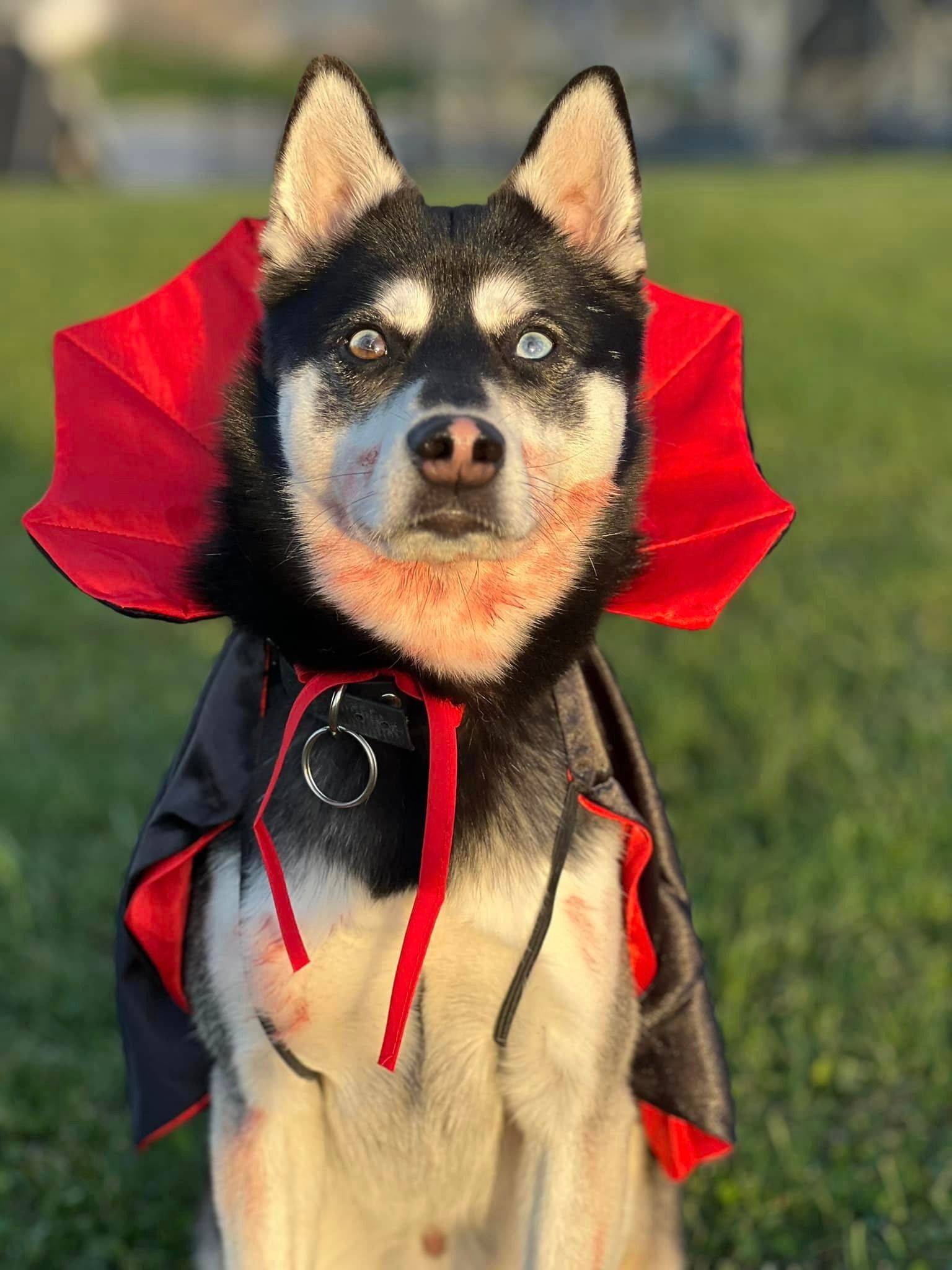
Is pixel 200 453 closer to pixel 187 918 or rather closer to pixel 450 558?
pixel 450 558

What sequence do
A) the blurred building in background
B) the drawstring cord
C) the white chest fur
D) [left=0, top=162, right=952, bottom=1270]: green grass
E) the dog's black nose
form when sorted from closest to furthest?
1. the dog's black nose
2. the drawstring cord
3. the white chest fur
4. [left=0, top=162, right=952, bottom=1270]: green grass
5. the blurred building in background

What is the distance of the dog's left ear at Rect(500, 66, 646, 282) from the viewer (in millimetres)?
2236

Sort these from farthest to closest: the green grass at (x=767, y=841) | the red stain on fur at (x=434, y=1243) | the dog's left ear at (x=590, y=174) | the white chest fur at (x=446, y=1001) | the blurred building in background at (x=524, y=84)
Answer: the blurred building in background at (x=524, y=84) < the green grass at (x=767, y=841) < the red stain on fur at (x=434, y=1243) < the dog's left ear at (x=590, y=174) < the white chest fur at (x=446, y=1001)

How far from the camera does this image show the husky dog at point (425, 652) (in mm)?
2141

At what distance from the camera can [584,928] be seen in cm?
217

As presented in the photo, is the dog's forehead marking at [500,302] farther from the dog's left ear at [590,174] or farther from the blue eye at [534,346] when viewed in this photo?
the dog's left ear at [590,174]

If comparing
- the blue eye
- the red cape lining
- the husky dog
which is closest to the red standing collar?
the husky dog

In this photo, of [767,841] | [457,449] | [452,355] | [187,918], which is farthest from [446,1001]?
[767,841]

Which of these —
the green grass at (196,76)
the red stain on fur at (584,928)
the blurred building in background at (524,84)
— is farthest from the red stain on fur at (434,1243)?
the green grass at (196,76)

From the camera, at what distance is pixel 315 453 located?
7.16 feet

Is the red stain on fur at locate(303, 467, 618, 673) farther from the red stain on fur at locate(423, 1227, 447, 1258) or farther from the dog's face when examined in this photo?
the red stain on fur at locate(423, 1227, 447, 1258)

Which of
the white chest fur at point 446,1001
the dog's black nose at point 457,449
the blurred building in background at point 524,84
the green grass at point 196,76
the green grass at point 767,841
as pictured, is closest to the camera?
the dog's black nose at point 457,449

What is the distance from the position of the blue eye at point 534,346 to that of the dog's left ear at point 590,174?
0.25m

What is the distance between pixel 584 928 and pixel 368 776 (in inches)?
17.6
